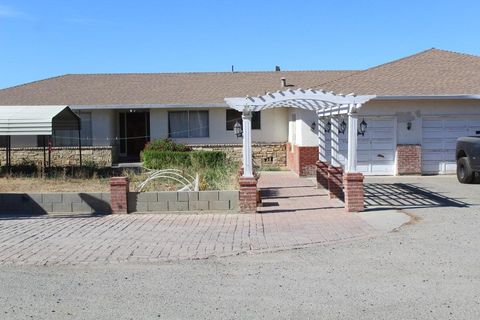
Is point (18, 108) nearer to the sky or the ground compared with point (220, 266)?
nearer to the sky

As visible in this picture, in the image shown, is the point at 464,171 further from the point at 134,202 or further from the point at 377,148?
the point at 134,202

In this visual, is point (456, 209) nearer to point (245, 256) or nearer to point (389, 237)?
point (389, 237)

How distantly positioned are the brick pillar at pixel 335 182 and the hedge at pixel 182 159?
738cm

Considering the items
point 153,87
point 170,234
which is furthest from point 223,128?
point 170,234

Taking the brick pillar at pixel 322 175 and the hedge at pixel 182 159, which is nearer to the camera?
the brick pillar at pixel 322 175

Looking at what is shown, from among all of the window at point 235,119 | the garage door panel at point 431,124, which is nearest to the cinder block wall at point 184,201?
the garage door panel at point 431,124

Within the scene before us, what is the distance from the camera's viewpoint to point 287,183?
1839 cm

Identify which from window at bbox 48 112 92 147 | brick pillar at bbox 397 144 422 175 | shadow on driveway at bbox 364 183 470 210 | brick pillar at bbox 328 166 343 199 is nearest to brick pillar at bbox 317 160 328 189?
shadow on driveway at bbox 364 183 470 210

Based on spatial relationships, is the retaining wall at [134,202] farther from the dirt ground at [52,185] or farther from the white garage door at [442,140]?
the white garage door at [442,140]

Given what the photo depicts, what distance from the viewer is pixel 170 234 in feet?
32.8

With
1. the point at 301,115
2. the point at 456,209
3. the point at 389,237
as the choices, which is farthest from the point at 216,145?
the point at 389,237

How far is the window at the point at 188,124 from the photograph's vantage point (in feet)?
86.5

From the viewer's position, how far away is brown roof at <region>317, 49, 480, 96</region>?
19688mm

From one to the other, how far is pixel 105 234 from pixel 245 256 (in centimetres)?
294
